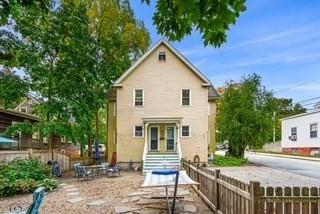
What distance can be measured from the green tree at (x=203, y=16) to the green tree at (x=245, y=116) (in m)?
29.5

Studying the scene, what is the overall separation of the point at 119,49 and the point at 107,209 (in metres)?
24.6

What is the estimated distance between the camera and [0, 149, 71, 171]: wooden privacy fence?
64.8 feet

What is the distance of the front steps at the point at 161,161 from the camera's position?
25547 mm

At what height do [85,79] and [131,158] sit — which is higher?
[85,79]

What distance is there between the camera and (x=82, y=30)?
953 inches

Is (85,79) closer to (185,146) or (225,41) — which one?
(185,146)

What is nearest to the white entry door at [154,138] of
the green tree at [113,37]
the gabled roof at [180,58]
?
the gabled roof at [180,58]

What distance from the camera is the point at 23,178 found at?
17156 millimetres

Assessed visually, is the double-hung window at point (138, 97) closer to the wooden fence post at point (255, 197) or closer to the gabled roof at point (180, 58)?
the gabled roof at point (180, 58)

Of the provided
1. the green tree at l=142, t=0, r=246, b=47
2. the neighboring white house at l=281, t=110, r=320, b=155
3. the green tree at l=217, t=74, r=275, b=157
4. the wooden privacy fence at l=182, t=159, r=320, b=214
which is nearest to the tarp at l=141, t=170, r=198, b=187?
the wooden privacy fence at l=182, t=159, r=320, b=214

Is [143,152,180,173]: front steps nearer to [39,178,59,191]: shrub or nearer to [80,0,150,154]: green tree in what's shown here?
[80,0,150,154]: green tree

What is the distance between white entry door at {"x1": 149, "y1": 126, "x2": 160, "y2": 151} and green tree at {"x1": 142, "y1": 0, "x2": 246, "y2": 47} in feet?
77.3

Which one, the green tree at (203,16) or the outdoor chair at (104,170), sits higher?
the green tree at (203,16)

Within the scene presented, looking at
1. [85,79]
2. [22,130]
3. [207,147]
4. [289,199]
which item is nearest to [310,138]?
[207,147]
